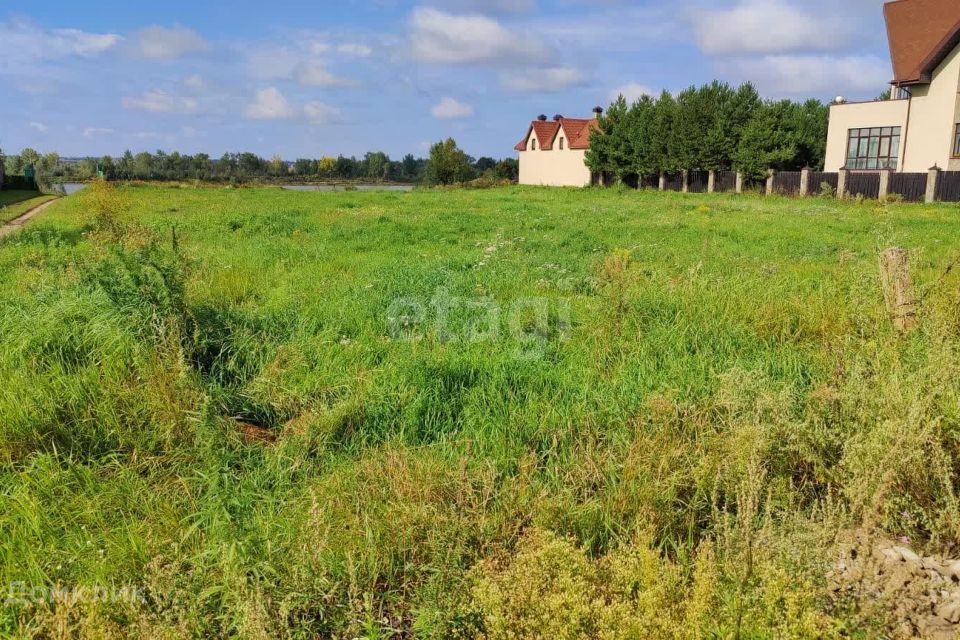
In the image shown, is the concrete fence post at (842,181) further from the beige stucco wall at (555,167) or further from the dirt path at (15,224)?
the dirt path at (15,224)

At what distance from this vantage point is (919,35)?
1127 inches

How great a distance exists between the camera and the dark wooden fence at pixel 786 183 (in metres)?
29.0

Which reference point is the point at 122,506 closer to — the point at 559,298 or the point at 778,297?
the point at 559,298

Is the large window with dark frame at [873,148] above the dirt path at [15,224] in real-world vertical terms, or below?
above

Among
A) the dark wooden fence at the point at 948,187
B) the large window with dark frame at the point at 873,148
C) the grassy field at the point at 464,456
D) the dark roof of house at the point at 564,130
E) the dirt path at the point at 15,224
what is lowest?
the grassy field at the point at 464,456

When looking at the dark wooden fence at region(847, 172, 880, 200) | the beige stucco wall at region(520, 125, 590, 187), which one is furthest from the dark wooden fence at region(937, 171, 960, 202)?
the beige stucco wall at region(520, 125, 590, 187)

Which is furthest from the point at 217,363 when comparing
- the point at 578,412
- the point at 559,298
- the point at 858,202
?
the point at 858,202

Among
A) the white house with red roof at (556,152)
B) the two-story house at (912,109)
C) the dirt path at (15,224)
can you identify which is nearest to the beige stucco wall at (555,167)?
the white house with red roof at (556,152)

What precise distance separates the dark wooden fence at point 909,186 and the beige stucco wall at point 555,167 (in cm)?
2165

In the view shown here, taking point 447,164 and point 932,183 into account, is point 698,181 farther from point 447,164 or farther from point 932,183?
point 447,164

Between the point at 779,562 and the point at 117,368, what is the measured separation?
13.2 feet

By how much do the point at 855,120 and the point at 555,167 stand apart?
24834 mm

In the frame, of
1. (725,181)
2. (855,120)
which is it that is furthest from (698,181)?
(855,120)

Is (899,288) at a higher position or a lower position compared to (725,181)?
lower
